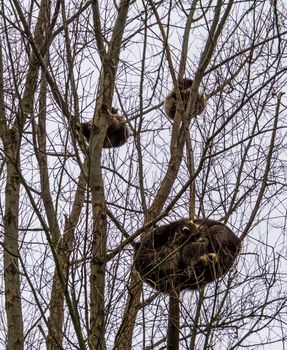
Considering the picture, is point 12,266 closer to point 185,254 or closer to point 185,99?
point 185,254

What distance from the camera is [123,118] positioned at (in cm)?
719

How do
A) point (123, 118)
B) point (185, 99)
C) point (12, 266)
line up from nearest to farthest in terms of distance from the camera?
point (12, 266) < point (185, 99) < point (123, 118)

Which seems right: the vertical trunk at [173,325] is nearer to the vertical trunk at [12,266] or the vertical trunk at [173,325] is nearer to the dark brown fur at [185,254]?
the dark brown fur at [185,254]

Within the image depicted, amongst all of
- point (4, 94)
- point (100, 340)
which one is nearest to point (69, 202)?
point (4, 94)

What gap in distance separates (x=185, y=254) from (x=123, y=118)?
4.33ft

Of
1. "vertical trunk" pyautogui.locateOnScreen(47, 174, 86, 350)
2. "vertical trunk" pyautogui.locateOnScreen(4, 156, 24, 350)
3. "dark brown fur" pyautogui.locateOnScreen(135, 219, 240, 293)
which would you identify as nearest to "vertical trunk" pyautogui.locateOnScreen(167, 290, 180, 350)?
"dark brown fur" pyautogui.locateOnScreen(135, 219, 240, 293)

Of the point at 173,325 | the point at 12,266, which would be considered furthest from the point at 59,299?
the point at 173,325

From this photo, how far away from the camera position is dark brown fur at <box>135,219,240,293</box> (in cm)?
591

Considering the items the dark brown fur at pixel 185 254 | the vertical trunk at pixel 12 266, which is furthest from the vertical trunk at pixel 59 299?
the dark brown fur at pixel 185 254

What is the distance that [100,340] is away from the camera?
17.3ft

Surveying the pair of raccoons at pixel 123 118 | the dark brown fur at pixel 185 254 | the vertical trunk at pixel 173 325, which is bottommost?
the vertical trunk at pixel 173 325

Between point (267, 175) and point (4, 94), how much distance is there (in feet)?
6.98

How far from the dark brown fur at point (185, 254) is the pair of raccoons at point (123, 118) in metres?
0.87

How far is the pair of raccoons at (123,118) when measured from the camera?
21.6 feet
